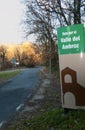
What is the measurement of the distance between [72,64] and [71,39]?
0.73 m

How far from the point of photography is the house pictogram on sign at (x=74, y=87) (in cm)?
1141

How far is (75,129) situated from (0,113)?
6.50 metres

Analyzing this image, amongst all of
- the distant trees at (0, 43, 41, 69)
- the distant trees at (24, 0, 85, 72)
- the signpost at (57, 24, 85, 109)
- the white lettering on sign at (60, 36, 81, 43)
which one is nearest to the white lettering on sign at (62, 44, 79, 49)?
the signpost at (57, 24, 85, 109)

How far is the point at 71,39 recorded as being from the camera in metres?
11.5

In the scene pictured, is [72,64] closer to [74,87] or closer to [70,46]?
[70,46]

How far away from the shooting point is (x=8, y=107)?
1755 centimetres

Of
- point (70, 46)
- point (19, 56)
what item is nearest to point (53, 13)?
point (70, 46)

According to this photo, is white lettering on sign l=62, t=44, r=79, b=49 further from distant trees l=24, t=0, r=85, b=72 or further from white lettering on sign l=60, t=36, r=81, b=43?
distant trees l=24, t=0, r=85, b=72

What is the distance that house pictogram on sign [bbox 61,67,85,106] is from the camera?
1141 centimetres

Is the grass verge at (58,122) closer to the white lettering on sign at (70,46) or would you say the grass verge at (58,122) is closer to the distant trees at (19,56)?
the white lettering on sign at (70,46)

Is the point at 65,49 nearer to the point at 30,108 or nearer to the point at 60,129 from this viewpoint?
the point at 60,129

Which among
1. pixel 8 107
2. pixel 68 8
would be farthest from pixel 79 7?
pixel 8 107

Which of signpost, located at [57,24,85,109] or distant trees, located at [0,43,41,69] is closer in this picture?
signpost, located at [57,24,85,109]

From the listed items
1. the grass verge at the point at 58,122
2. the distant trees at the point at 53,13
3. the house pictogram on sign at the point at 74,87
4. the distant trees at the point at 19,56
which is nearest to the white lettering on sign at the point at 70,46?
the house pictogram on sign at the point at 74,87
